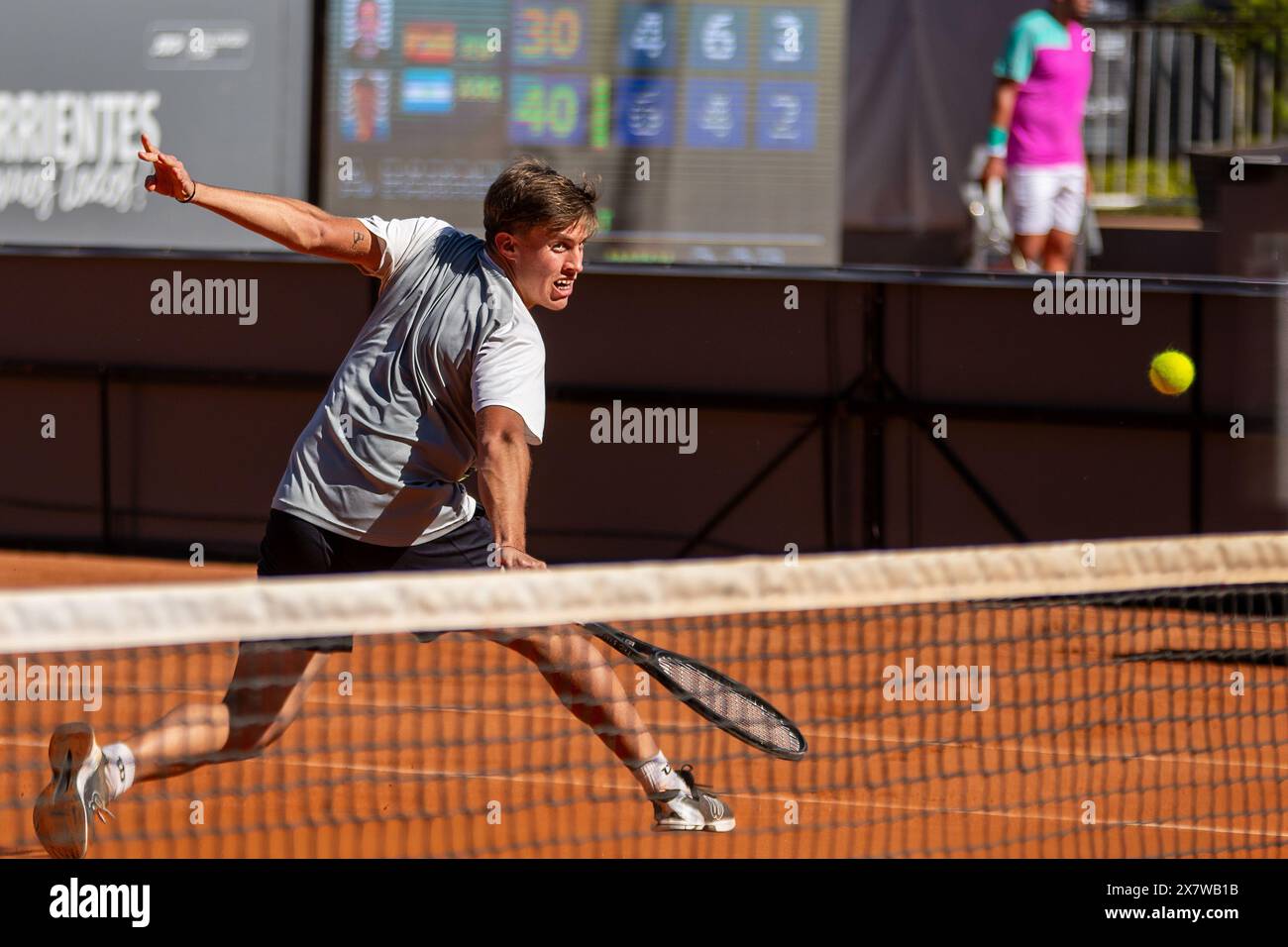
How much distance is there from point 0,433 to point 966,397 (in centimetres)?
471

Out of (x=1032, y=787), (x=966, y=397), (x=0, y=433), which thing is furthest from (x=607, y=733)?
(x=0, y=433)

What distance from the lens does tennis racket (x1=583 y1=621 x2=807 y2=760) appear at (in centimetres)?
466

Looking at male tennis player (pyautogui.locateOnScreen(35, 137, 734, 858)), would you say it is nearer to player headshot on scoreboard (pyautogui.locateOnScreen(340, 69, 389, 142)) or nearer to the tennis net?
the tennis net

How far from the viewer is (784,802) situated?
5.39 metres

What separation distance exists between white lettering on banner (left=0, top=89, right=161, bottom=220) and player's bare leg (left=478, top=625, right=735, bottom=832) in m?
5.93

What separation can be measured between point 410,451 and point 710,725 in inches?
67.9

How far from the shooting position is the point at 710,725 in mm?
5793

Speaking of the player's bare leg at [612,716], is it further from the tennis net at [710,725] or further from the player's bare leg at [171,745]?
the player's bare leg at [171,745]

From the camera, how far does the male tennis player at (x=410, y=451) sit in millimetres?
4273

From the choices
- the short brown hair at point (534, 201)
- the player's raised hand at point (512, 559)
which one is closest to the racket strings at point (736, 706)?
the player's raised hand at point (512, 559)

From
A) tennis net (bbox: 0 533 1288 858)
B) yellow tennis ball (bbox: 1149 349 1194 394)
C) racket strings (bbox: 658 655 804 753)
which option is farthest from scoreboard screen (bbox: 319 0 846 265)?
racket strings (bbox: 658 655 804 753)

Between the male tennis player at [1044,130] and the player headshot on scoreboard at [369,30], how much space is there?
10.1ft
